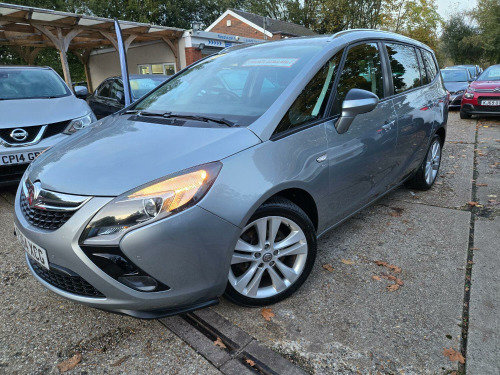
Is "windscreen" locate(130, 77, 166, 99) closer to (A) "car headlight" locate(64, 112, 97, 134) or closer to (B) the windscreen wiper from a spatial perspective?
(A) "car headlight" locate(64, 112, 97, 134)

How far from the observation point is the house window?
1764cm

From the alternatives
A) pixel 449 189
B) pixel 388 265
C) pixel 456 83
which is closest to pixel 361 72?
pixel 388 265

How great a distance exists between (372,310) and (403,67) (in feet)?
7.93

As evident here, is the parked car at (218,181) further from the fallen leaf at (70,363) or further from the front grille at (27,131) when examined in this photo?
the front grille at (27,131)

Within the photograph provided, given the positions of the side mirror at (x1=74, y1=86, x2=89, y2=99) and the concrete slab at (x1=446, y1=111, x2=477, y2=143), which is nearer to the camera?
the side mirror at (x1=74, y1=86, x2=89, y2=99)

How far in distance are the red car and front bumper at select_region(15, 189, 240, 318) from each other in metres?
9.52

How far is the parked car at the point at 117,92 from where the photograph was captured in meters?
7.31

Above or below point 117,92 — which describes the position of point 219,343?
below

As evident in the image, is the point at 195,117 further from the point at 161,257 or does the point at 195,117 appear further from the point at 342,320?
the point at 342,320

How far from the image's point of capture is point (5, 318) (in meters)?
2.25

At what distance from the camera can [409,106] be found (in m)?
3.43

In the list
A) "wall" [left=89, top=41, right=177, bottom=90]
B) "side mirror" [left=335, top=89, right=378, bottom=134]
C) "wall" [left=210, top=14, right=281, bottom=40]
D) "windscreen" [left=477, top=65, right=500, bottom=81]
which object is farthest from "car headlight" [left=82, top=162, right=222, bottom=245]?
"wall" [left=210, top=14, right=281, bottom=40]

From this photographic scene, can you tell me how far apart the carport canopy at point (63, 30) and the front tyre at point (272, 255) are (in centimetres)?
1132

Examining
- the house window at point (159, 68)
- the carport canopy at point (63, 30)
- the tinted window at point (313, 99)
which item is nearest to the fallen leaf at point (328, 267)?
the tinted window at point (313, 99)
